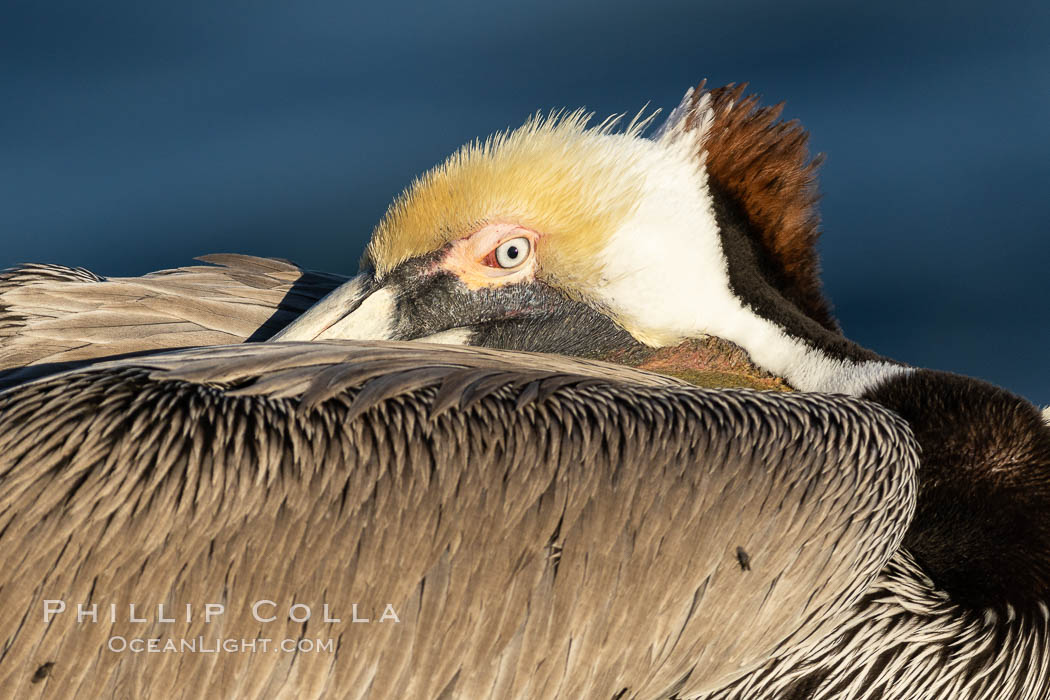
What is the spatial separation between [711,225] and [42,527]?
93cm

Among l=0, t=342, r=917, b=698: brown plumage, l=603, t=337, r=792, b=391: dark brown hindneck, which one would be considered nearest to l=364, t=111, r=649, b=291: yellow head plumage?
l=603, t=337, r=792, b=391: dark brown hindneck

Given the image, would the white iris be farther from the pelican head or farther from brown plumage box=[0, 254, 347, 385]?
brown plumage box=[0, 254, 347, 385]

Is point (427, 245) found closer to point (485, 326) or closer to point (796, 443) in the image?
point (485, 326)

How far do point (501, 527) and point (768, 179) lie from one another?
2.50ft

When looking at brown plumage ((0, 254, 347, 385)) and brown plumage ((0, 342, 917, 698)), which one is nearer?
brown plumage ((0, 342, 917, 698))

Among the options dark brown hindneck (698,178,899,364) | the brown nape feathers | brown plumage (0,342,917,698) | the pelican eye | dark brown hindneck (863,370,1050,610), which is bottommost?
brown plumage (0,342,917,698)

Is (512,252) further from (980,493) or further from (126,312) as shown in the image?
(980,493)

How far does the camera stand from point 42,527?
40.0 inches

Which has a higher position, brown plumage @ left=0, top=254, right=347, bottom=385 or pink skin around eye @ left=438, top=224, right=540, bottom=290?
pink skin around eye @ left=438, top=224, right=540, bottom=290

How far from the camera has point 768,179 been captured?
1.60m

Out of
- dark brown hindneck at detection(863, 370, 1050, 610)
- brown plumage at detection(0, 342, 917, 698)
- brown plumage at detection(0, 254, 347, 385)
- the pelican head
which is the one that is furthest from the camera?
the pelican head

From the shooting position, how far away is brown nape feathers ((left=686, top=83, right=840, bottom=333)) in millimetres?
1592

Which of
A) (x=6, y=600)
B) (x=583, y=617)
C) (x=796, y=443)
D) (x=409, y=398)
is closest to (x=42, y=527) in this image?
(x=6, y=600)

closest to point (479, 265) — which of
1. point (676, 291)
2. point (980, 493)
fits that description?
point (676, 291)
